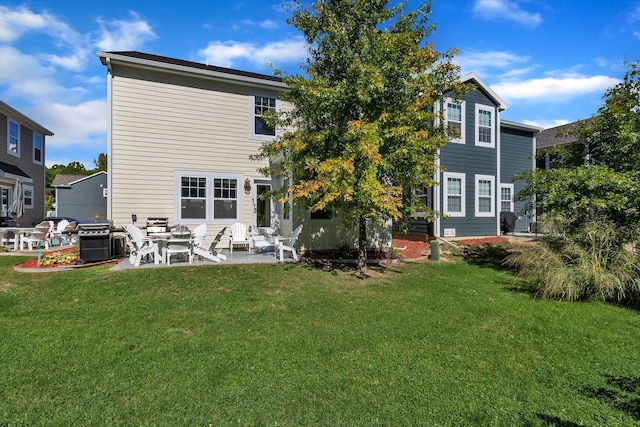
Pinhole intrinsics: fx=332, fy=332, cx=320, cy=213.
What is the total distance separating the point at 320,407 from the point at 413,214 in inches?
217

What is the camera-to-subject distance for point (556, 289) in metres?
5.76

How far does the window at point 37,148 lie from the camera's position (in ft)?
61.4

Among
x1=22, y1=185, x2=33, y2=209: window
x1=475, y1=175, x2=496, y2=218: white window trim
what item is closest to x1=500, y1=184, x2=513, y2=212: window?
x1=475, y1=175, x2=496, y2=218: white window trim

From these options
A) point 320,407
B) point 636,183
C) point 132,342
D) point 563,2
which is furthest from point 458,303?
point 563,2

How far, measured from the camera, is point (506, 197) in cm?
1611

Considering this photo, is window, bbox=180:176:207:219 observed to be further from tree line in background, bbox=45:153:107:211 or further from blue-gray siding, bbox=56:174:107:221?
tree line in background, bbox=45:153:107:211

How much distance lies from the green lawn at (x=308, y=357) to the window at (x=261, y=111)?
6779 mm

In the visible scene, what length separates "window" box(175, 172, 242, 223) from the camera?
34.5 feet

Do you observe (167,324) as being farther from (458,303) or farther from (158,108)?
(158,108)

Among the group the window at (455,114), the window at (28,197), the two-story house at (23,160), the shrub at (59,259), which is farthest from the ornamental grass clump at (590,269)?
A: the window at (28,197)

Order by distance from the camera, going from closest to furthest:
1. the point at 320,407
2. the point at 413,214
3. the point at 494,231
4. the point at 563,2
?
1. the point at 320,407
2. the point at 413,214
3. the point at 563,2
4. the point at 494,231

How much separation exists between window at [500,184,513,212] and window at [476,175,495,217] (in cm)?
125

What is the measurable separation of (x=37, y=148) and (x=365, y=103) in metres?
21.1

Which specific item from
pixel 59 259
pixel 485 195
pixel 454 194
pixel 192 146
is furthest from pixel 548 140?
pixel 59 259
